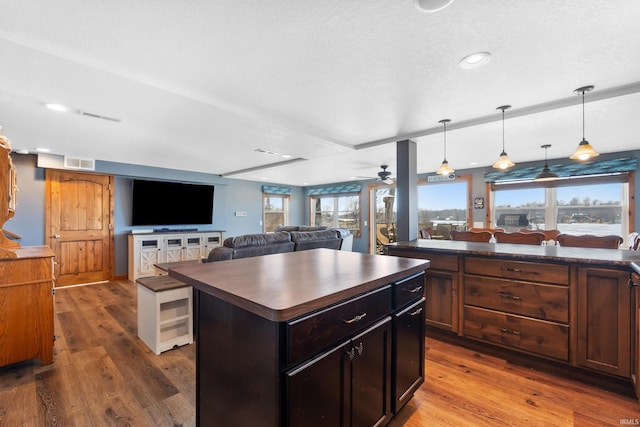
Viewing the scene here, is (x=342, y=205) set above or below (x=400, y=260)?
above

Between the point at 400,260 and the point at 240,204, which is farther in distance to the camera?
the point at 240,204

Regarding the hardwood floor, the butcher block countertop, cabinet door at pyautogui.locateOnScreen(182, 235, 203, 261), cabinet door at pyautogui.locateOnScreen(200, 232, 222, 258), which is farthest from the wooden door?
the butcher block countertop

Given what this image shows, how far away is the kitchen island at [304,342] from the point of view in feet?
3.30

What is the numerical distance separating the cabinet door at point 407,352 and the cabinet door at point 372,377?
73 mm

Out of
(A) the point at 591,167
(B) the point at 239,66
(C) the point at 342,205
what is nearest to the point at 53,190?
(B) the point at 239,66

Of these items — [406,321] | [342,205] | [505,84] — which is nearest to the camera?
[406,321]

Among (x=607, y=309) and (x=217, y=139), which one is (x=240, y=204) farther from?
(x=607, y=309)

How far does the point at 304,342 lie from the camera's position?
1041 mm

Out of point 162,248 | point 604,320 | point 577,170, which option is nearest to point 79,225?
point 162,248

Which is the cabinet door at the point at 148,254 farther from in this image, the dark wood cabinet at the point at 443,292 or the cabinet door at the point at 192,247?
A: the dark wood cabinet at the point at 443,292

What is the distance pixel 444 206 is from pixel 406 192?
11.5 ft

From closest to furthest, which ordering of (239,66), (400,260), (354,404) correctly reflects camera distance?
(354,404) < (400,260) < (239,66)

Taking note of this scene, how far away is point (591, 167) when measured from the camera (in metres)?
4.83

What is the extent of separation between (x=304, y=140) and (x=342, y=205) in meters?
5.14
